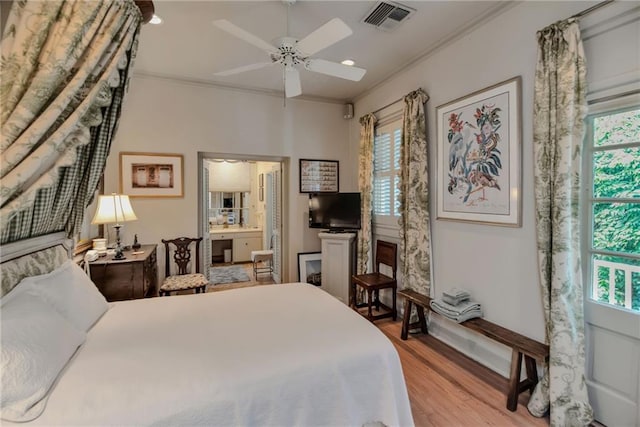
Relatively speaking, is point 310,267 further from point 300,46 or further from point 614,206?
point 614,206

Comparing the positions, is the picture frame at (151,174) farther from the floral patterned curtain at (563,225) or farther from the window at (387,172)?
the floral patterned curtain at (563,225)

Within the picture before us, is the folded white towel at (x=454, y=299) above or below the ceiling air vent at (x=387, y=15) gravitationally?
below

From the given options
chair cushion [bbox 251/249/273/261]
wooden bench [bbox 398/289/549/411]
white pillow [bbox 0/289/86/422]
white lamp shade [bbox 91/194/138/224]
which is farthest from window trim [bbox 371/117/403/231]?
white pillow [bbox 0/289/86/422]

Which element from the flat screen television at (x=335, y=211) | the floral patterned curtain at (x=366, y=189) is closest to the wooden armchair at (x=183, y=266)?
the flat screen television at (x=335, y=211)

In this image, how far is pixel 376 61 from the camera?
337cm

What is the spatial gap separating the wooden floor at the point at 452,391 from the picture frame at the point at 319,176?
96.8 inches

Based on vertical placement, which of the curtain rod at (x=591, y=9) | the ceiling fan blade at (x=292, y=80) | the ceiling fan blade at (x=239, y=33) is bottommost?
the ceiling fan blade at (x=292, y=80)

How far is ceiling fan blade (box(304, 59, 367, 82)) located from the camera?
231cm

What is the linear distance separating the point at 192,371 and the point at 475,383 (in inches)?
84.7

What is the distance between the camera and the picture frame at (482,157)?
2344 mm

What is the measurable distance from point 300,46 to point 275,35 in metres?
0.85

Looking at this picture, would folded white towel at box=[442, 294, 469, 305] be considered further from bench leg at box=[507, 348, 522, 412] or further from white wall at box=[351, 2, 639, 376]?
bench leg at box=[507, 348, 522, 412]

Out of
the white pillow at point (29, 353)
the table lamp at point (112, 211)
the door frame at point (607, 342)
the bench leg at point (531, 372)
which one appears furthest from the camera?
the table lamp at point (112, 211)

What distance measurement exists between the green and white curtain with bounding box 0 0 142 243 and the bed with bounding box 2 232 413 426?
1.88 feet
